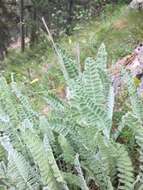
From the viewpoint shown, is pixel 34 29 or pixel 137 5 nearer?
pixel 137 5

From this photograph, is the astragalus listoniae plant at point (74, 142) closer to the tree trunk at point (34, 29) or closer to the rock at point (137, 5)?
the rock at point (137, 5)

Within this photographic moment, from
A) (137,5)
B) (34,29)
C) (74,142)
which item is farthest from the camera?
(34,29)

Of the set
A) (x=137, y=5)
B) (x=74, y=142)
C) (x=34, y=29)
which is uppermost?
(x=137, y=5)

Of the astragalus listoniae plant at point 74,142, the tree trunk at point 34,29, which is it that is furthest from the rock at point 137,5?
the astragalus listoniae plant at point 74,142

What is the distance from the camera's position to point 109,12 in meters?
18.1

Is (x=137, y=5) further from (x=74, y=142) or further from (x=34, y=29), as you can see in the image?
(x=74, y=142)

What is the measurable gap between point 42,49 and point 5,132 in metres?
17.7

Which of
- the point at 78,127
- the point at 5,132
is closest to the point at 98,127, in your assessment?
the point at 78,127

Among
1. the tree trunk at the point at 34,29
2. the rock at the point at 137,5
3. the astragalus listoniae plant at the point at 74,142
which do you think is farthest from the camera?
the tree trunk at the point at 34,29

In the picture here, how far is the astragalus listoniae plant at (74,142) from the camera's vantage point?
2410 millimetres

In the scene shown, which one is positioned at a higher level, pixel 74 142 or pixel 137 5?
pixel 137 5

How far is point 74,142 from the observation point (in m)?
2.72

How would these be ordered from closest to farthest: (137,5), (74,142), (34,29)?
(74,142)
(137,5)
(34,29)

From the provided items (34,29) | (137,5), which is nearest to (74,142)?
(137,5)
